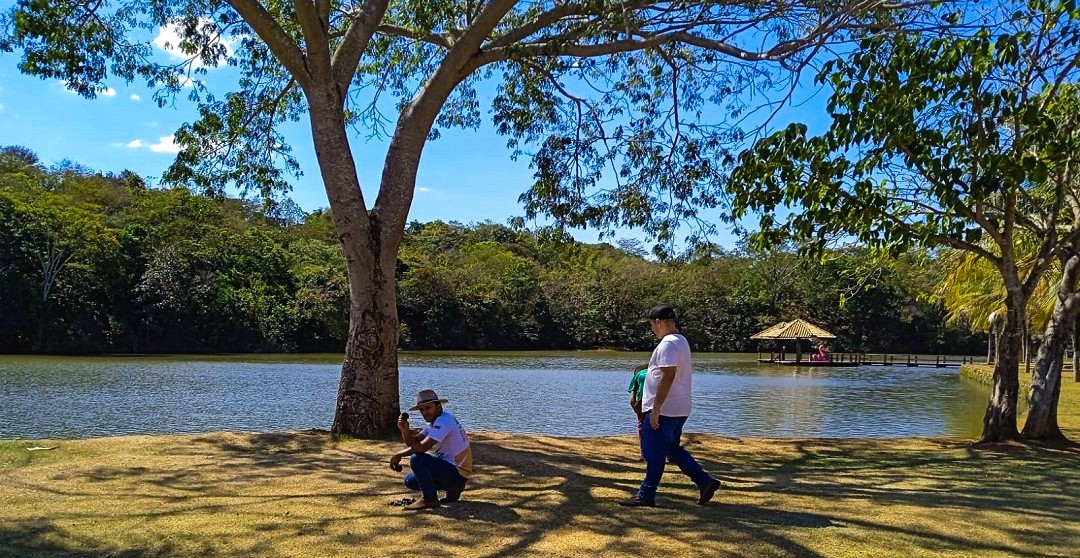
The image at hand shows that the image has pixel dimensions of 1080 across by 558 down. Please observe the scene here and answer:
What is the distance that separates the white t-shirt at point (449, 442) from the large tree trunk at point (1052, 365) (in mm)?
7677

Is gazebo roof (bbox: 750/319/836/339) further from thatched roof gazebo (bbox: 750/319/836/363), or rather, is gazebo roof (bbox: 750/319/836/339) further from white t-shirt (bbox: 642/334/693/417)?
white t-shirt (bbox: 642/334/693/417)

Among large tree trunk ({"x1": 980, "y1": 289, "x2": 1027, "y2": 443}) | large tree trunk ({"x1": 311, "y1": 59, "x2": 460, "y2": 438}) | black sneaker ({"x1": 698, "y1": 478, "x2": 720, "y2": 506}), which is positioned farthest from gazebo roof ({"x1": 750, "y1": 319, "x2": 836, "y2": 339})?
black sneaker ({"x1": 698, "y1": 478, "x2": 720, "y2": 506})

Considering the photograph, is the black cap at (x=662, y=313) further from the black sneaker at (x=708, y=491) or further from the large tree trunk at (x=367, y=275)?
the large tree trunk at (x=367, y=275)

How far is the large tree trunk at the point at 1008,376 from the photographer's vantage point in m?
9.23

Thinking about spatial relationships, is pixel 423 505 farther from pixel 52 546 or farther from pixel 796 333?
pixel 796 333

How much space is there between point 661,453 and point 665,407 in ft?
1.06

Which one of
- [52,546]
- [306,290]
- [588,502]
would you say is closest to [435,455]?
[588,502]

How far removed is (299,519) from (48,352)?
1602 inches

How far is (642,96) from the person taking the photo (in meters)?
11.6

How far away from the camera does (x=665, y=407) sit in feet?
17.0

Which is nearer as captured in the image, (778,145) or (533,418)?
(778,145)

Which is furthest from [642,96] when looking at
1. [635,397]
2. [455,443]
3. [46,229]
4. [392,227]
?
[46,229]

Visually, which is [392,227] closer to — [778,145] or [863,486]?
[778,145]

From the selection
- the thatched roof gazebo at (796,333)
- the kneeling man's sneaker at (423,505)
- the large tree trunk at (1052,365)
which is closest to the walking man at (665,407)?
the kneeling man's sneaker at (423,505)
